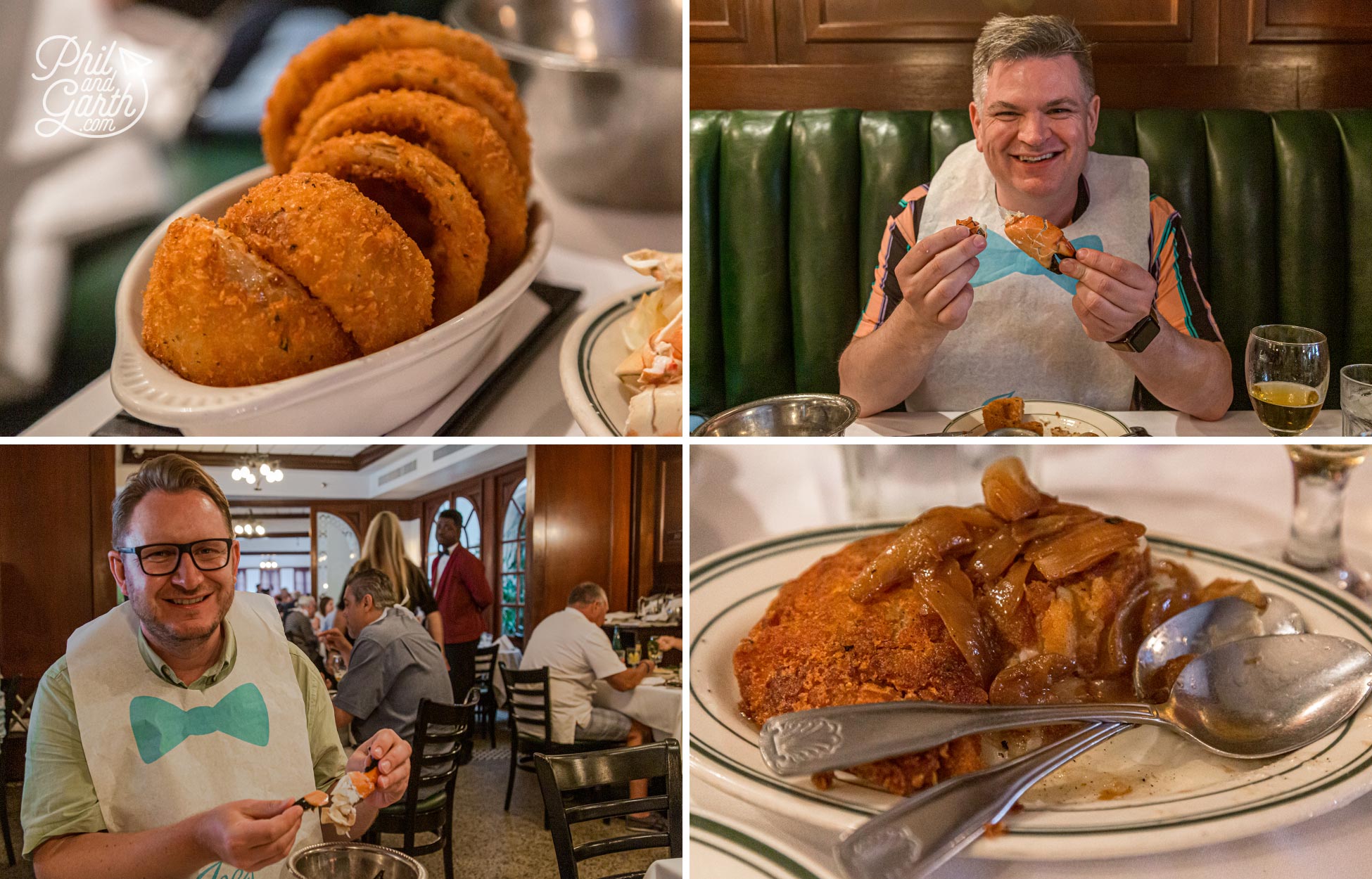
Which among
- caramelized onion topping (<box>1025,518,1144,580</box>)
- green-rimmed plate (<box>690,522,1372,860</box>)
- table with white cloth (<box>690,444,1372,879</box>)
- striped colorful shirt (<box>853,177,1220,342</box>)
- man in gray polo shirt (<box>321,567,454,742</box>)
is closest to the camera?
green-rimmed plate (<box>690,522,1372,860</box>)

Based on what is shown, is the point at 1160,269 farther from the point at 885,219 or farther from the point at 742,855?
the point at 742,855

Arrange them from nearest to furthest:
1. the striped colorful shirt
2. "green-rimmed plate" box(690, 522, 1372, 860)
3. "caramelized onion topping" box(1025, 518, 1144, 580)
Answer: "green-rimmed plate" box(690, 522, 1372, 860) < "caramelized onion topping" box(1025, 518, 1144, 580) < the striped colorful shirt

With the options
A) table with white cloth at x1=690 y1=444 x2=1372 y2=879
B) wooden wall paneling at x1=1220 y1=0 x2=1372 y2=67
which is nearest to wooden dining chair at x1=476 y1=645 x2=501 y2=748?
table with white cloth at x1=690 y1=444 x2=1372 y2=879

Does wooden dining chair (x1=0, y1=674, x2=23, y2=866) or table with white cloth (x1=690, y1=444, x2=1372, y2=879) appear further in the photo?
table with white cloth (x1=690, y1=444, x2=1372, y2=879)

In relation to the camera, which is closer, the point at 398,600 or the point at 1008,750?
the point at 1008,750

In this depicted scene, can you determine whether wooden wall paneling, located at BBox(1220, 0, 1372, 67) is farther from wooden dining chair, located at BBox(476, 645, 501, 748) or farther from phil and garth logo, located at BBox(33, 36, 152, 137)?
phil and garth logo, located at BBox(33, 36, 152, 137)

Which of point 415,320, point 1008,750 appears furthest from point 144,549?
point 1008,750

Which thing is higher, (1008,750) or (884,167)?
(884,167)

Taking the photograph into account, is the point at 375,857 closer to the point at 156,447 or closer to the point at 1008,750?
the point at 156,447
